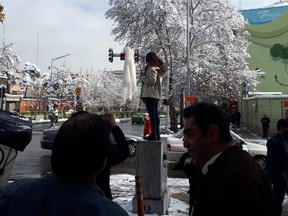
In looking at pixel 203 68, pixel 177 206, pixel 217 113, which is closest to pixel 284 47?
pixel 203 68

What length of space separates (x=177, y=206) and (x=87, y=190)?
612 centimetres

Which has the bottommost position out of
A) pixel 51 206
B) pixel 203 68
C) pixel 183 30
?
pixel 51 206

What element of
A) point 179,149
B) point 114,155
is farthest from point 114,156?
point 179,149

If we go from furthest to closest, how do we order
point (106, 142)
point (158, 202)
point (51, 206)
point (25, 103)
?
point (25, 103) → point (158, 202) → point (106, 142) → point (51, 206)

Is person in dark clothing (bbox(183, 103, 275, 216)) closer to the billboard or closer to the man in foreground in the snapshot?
the man in foreground

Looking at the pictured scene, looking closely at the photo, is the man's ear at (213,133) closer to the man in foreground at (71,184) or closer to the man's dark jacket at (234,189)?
the man's dark jacket at (234,189)

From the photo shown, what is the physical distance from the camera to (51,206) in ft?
4.84

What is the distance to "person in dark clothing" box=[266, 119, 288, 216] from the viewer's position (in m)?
5.96

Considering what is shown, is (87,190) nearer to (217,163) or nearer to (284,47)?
(217,163)

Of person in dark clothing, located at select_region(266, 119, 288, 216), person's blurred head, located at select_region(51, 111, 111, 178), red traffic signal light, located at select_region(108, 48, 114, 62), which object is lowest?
person in dark clothing, located at select_region(266, 119, 288, 216)

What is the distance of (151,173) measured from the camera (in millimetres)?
6559

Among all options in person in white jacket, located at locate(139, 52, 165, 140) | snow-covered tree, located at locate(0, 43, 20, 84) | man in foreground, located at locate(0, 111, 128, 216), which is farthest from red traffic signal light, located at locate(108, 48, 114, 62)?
snow-covered tree, located at locate(0, 43, 20, 84)

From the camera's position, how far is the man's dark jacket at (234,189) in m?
1.70

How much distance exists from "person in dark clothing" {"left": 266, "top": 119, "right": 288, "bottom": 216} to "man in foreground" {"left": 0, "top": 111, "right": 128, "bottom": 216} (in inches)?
188
